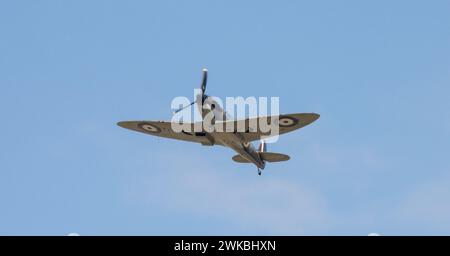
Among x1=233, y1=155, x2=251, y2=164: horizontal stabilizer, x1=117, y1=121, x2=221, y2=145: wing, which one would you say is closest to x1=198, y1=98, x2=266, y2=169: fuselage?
x1=233, y1=155, x2=251, y2=164: horizontal stabilizer

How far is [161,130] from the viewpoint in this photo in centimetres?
4753

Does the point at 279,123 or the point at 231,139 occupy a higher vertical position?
the point at 279,123

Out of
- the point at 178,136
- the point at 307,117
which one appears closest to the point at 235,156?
the point at 178,136

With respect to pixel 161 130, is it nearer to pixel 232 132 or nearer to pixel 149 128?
pixel 149 128

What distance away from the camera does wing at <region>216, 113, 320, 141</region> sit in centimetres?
4209

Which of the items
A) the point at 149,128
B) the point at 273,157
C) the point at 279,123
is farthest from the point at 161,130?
the point at 279,123

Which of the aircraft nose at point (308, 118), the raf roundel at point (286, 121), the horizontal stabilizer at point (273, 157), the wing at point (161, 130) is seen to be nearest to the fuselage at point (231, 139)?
the horizontal stabilizer at point (273, 157)

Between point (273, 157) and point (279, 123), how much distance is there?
4.52 meters
